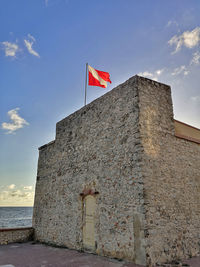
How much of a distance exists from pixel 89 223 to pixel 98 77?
5944mm

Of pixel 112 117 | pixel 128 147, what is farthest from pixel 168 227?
pixel 112 117

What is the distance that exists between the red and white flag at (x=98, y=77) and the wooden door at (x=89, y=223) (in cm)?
472

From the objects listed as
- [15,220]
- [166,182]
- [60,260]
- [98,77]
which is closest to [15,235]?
[60,260]

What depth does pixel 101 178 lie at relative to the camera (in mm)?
7473

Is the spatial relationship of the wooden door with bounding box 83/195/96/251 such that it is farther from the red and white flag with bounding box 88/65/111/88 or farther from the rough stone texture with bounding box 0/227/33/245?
the rough stone texture with bounding box 0/227/33/245

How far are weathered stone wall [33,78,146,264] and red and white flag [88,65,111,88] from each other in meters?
1.05

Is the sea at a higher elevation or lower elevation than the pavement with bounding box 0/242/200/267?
lower

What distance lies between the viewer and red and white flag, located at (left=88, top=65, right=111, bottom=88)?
9.16m

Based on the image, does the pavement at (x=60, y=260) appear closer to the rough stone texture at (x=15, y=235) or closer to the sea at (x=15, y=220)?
the rough stone texture at (x=15, y=235)

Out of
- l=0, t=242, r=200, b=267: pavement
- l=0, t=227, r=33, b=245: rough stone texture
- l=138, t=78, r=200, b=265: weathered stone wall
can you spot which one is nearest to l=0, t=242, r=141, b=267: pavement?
l=0, t=242, r=200, b=267: pavement

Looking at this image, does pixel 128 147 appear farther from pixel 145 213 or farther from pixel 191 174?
pixel 191 174

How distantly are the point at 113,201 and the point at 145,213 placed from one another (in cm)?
137

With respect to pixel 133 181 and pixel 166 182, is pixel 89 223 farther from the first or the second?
pixel 166 182

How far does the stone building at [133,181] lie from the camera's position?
5.93 meters
